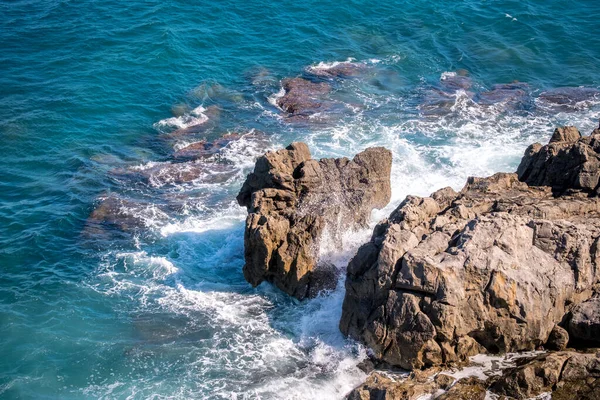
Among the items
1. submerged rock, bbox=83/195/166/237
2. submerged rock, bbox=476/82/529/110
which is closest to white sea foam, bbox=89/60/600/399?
submerged rock, bbox=476/82/529/110

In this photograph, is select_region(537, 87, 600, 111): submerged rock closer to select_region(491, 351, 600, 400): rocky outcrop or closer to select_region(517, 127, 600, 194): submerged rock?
select_region(517, 127, 600, 194): submerged rock

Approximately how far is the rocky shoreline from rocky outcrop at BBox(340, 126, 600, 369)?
0.14 feet

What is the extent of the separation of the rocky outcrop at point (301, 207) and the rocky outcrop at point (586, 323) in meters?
11.2

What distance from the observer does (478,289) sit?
24.7 meters

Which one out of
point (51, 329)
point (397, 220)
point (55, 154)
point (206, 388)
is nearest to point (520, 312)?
point (397, 220)

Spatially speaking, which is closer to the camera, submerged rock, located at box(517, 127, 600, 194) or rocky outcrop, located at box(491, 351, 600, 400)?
rocky outcrop, located at box(491, 351, 600, 400)

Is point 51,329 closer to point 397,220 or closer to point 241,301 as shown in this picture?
point 241,301

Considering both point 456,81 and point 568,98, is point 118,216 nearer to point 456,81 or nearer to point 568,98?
point 456,81

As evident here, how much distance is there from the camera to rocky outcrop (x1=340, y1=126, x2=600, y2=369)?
24594mm

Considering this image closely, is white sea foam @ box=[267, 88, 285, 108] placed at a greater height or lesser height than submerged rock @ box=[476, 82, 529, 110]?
lesser

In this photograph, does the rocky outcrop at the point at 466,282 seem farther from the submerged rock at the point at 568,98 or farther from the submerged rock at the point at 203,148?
the submerged rock at the point at 568,98

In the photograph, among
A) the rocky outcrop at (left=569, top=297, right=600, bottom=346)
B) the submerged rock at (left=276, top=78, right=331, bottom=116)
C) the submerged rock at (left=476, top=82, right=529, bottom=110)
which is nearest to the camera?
the rocky outcrop at (left=569, top=297, right=600, bottom=346)

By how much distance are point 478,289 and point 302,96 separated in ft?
98.0

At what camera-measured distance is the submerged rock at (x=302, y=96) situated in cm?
4947
